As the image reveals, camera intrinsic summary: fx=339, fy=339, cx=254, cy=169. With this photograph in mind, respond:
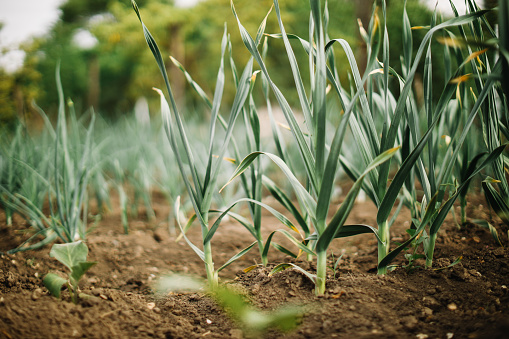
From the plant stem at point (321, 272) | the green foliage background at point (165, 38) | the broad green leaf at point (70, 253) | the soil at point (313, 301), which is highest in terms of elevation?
the green foliage background at point (165, 38)

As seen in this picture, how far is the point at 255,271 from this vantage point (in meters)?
0.98

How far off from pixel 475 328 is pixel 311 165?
448 millimetres

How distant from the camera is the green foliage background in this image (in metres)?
3.26

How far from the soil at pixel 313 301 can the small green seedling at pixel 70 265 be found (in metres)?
0.03

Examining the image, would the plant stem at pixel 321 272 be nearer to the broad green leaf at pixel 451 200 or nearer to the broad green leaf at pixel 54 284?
the broad green leaf at pixel 451 200

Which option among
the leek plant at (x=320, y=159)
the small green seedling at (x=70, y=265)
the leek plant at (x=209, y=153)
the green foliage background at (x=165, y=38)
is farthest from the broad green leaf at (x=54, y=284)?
the green foliage background at (x=165, y=38)

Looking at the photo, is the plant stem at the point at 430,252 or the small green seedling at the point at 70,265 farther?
the plant stem at the point at 430,252

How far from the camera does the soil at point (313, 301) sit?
0.68m

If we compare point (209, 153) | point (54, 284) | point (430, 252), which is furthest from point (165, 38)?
point (430, 252)

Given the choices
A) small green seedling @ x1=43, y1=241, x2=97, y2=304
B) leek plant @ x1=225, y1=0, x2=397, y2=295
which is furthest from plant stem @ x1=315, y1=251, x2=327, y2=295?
small green seedling @ x1=43, y1=241, x2=97, y2=304

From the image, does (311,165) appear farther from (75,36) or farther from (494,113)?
(75,36)

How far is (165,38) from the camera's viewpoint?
21.9 feet

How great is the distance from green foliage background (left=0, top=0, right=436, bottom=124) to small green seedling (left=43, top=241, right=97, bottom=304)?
2.00ft

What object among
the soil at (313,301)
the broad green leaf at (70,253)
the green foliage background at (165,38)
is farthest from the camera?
the green foliage background at (165,38)
